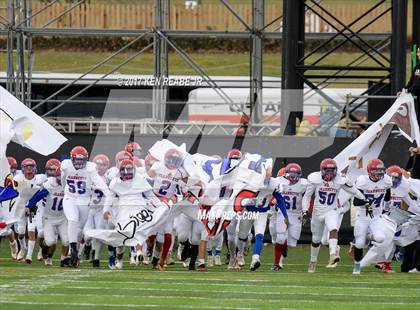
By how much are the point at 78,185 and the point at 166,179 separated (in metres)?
1.29

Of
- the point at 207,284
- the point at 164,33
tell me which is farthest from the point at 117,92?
the point at 207,284

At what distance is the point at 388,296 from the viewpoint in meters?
15.6

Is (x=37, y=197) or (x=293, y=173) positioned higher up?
(x=293, y=173)

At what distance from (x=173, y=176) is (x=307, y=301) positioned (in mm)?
5560

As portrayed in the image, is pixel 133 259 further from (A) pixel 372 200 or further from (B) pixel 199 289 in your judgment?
(B) pixel 199 289

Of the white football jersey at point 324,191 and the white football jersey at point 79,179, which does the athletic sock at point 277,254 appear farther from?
the white football jersey at point 79,179

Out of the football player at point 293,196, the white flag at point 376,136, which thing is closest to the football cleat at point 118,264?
the football player at point 293,196

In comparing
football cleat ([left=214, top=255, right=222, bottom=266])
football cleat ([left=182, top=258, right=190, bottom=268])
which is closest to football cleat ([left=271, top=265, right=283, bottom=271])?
football cleat ([left=214, top=255, right=222, bottom=266])

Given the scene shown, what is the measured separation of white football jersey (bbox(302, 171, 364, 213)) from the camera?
20438mm

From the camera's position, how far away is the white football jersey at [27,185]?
21.4 m

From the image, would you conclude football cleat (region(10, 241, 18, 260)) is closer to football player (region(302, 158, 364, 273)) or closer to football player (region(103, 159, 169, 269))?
football player (region(103, 159, 169, 269))

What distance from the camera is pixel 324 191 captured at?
20594 mm

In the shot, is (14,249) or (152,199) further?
(14,249)

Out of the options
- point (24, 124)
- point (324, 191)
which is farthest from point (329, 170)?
point (24, 124)
